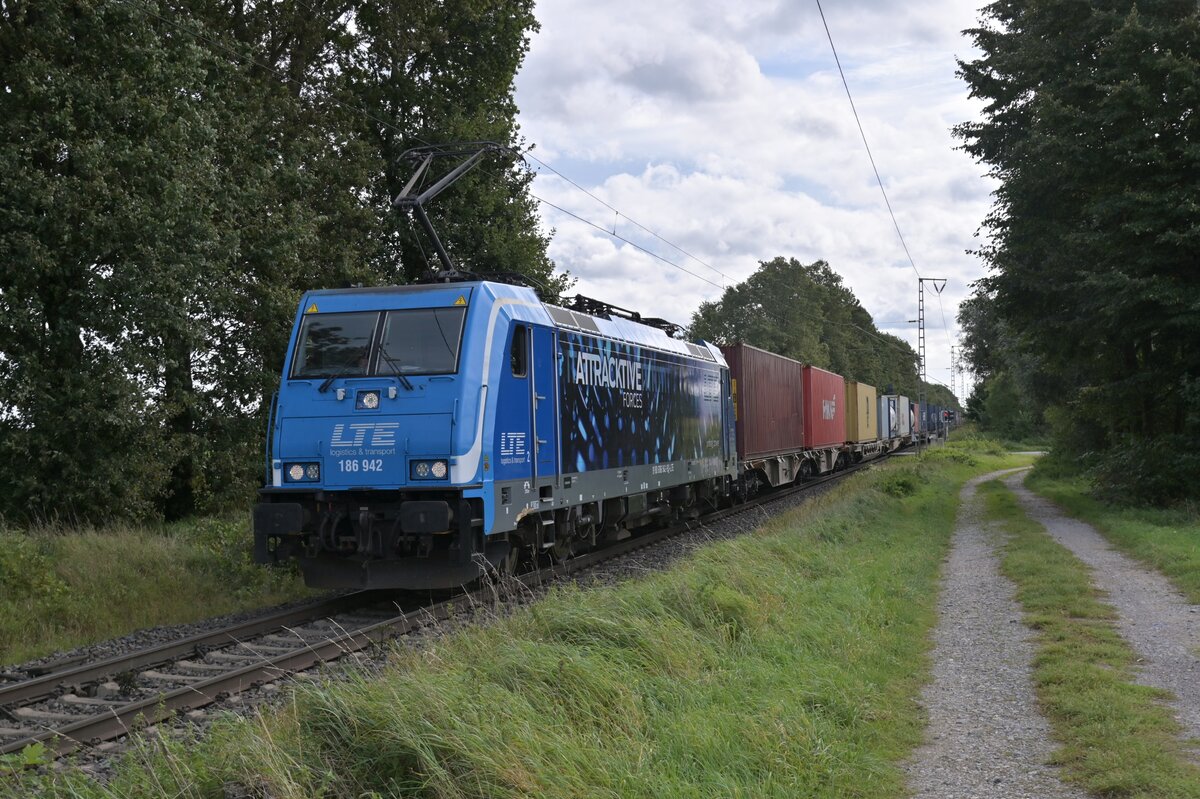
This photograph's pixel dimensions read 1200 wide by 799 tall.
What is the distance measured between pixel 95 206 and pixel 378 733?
12.9 meters

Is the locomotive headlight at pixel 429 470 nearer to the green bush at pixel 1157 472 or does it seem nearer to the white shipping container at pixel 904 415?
the green bush at pixel 1157 472

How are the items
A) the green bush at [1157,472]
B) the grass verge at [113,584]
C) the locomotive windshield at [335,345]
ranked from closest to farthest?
1. the grass verge at [113,584]
2. the locomotive windshield at [335,345]
3. the green bush at [1157,472]

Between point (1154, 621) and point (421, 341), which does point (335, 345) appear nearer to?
point (421, 341)

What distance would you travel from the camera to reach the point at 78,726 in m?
6.35

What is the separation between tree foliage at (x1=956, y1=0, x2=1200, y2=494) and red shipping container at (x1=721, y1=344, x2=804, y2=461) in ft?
17.7

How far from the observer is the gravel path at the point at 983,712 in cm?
544

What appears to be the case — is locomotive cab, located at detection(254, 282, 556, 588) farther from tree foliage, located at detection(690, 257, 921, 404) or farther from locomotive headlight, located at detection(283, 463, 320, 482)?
tree foliage, located at detection(690, 257, 921, 404)

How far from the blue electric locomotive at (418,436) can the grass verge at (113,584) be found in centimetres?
121

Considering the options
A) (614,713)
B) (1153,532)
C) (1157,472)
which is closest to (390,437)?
(614,713)

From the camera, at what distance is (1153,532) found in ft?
53.1

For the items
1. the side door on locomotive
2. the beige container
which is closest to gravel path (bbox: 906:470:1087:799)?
the side door on locomotive

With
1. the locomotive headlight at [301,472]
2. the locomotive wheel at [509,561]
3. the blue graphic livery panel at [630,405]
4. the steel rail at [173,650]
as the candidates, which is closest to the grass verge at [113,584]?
the steel rail at [173,650]

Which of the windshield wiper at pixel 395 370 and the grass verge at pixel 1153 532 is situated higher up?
the windshield wiper at pixel 395 370

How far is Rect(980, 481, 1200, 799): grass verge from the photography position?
5.32 meters
